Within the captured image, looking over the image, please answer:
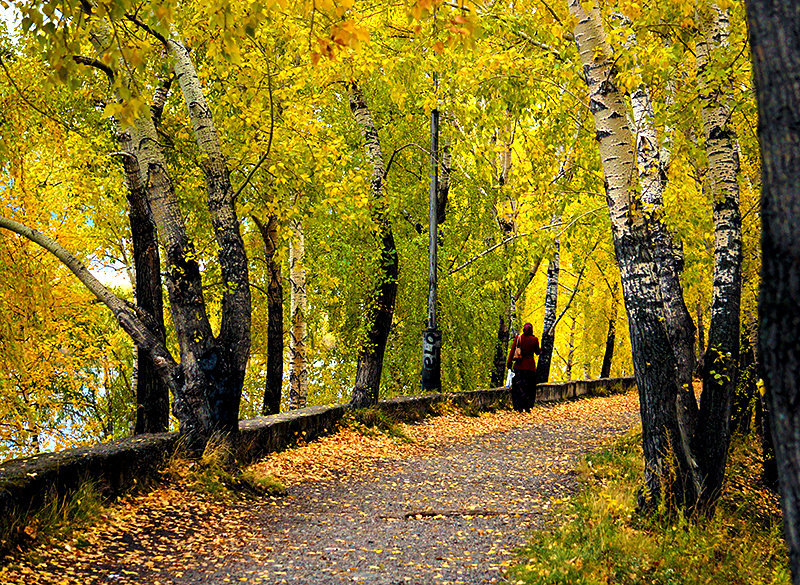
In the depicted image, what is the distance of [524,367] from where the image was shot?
1625 centimetres

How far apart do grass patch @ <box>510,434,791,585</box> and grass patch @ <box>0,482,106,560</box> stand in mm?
3425

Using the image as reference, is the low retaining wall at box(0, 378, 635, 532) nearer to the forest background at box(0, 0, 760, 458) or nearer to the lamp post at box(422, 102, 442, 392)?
the forest background at box(0, 0, 760, 458)

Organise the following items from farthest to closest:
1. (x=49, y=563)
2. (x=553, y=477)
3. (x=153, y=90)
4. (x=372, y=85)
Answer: (x=372, y=85) → (x=153, y=90) → (x=553, y=477) → (x=49, y=563)

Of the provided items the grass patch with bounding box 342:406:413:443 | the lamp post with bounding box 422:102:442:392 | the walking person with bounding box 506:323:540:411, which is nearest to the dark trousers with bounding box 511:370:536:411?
the walking person with bounding box 506:323:540:411

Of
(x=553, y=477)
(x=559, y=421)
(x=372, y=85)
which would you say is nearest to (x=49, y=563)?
(x=553, y=477)

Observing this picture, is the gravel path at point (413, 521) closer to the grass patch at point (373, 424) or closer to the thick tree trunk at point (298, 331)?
the grass patch at point (373, 424)

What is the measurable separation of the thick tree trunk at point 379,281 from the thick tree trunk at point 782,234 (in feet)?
35.7

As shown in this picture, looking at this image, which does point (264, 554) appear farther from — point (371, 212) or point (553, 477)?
point (371, 212)

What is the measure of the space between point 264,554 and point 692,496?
3.75 meters

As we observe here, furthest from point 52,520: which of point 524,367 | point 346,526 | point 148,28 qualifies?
point 524,367

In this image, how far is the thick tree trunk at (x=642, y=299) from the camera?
21.7 ft

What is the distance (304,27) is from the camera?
10500mm

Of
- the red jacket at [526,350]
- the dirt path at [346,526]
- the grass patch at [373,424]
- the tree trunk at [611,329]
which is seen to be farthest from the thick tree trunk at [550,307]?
the dirt path at [346,526]

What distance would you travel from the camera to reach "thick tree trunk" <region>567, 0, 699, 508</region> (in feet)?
21.7
